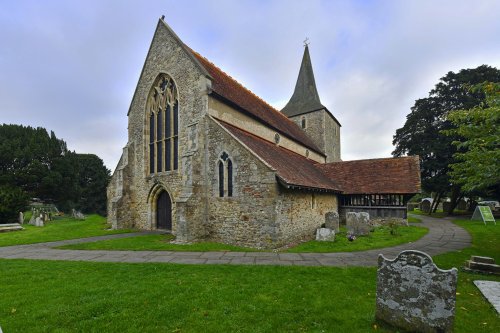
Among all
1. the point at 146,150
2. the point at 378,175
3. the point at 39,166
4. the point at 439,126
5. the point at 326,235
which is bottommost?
the point at 326,235

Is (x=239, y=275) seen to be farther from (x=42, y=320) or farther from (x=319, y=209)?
(x=319, y=209)

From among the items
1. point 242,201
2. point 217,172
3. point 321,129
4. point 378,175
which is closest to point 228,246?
point 242,201

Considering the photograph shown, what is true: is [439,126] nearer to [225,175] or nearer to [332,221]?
[332,221]

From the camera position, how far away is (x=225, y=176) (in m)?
12.2

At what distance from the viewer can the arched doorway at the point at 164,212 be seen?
51.8ft

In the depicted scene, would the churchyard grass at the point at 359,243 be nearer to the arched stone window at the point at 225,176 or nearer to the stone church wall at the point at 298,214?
the stone church wall at the point at 298,214

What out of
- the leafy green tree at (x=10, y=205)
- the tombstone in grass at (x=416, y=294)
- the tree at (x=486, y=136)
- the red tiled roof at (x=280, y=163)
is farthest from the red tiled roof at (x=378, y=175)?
the leafy green tree at (x=10, y=205)

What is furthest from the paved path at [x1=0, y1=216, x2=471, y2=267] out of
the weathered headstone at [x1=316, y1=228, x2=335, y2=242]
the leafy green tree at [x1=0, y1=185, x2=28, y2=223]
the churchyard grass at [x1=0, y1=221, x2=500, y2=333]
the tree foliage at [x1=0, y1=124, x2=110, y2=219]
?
the tree foliage at [x1=0, y1=124, x2=110, y2=219]

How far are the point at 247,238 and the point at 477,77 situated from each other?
3079cm

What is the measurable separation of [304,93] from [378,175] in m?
16.7

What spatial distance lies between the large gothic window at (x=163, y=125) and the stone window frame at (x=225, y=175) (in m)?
4.00

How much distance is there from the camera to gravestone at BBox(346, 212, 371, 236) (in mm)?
13391

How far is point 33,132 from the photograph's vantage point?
1307 inches

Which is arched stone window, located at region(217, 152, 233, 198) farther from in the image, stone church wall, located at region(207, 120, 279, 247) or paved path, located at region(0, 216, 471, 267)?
paved path, located at region(0, 216, 471, 267)
